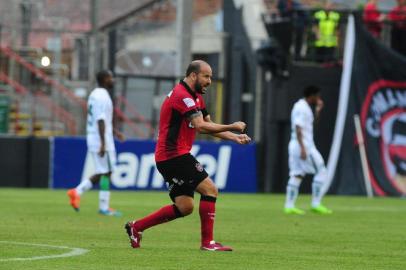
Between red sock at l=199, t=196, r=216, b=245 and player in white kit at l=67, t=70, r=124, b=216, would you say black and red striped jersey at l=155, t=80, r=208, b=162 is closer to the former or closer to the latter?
red sock at l=199, t=196, r=216, b=245

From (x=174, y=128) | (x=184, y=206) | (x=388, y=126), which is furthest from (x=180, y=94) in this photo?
(x=388, y=126)

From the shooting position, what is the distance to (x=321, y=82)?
28062 mm

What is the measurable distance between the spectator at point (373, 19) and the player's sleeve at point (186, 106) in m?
17.4

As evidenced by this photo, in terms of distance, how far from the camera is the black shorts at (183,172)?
1145 cm

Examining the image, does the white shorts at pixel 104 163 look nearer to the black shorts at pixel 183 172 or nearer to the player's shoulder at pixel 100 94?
the player's shoulder at pixel 100 94

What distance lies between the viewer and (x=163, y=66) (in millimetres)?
31609

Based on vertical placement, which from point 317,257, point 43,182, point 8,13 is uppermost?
point 8,13

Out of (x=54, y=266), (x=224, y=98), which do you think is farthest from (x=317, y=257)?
(x=224, y=98)

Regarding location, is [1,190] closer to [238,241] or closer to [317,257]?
→ [238,241]

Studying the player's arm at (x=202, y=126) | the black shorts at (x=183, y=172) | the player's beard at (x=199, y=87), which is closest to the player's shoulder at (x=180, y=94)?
the player's beard at (x=199, y=87)

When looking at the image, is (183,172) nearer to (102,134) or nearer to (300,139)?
(102,134)

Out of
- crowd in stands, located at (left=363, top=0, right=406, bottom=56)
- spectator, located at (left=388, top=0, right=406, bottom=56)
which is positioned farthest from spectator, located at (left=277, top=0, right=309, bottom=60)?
spectator, located at (left=388, top=0, right=406, bottom=56)

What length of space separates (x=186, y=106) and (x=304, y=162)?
832 centimetres

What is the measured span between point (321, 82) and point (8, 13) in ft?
33.1
